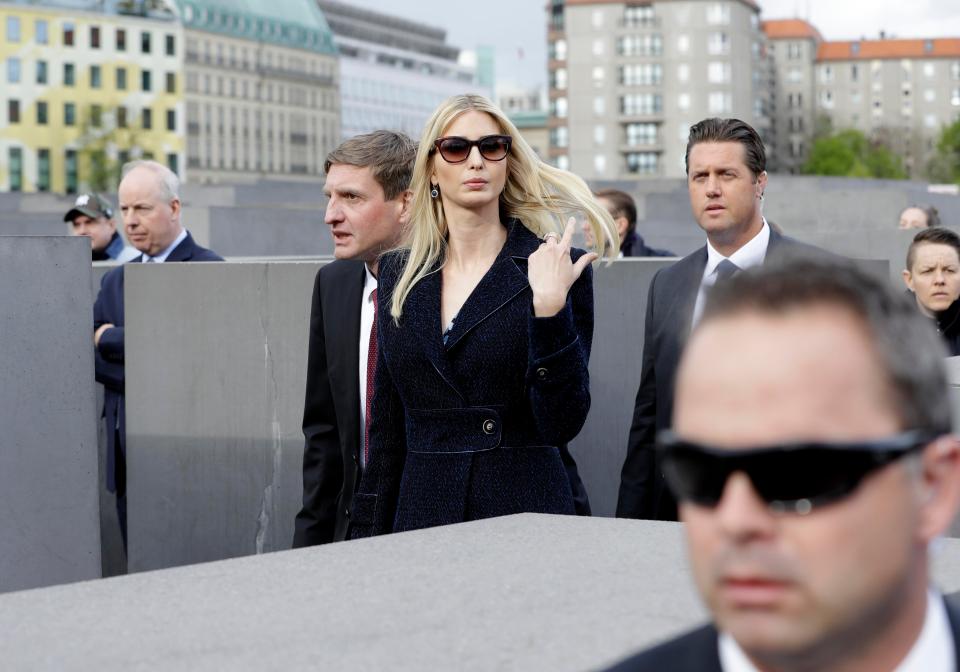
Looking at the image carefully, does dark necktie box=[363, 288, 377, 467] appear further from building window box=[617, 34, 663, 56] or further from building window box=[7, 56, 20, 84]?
building window box=[617, 34, 663, 56]

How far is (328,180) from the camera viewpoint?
16.1 ft

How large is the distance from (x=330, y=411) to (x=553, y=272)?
1.07 m

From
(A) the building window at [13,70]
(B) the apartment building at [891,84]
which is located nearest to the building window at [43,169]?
(A) the building window at [13,70]

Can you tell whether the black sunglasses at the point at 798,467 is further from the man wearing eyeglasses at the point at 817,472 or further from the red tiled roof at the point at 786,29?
the red tiled roof at the point at 786,29

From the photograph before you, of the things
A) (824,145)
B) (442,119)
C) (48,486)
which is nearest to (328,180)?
(442,119)

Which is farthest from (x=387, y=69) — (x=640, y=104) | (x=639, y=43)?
(x=639, y=43)

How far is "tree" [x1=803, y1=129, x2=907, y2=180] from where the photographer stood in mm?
125375

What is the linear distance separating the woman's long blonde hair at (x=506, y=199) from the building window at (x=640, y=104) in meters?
140

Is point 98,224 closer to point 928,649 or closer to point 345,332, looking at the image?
point 345,332

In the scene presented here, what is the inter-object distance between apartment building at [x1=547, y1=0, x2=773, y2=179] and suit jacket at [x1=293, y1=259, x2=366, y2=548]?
136m

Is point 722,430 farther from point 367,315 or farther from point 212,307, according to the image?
point 212,307

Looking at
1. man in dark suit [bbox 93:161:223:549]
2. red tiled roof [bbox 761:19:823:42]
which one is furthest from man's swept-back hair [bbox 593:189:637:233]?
red tiled roof [bbox 761:19:823:42]

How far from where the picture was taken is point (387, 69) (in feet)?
515

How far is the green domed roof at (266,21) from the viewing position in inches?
4904
